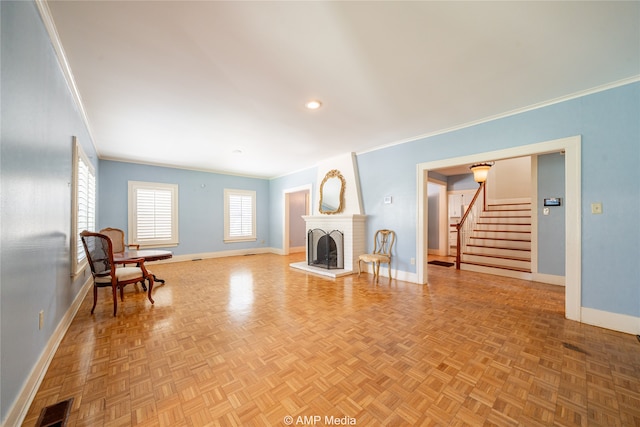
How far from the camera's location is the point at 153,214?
20.2ft

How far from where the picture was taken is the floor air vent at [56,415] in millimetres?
1337

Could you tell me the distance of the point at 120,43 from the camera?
1.98 metres

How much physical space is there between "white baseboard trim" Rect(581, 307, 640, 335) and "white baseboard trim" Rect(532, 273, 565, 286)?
1891 millimetres

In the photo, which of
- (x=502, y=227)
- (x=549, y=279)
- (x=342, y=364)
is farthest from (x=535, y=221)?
(x=342, y=364)

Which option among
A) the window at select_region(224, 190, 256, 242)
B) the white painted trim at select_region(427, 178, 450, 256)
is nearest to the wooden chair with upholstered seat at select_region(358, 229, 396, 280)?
the white painted trim at select_region(427, 178, 450, 256)

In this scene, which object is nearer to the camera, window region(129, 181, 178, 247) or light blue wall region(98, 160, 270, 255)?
light blue wall region(98, 160, 270, 255)

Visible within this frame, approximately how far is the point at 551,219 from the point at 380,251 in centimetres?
308

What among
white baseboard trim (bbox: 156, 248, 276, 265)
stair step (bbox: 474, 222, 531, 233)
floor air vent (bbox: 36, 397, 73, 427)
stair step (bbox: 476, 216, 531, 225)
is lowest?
white baseboard trim (bbox: 156, 248, 276, 265)

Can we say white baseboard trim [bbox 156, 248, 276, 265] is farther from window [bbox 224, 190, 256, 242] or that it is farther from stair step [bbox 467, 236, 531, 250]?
stair step [bbox 467, 236, 531, 250]

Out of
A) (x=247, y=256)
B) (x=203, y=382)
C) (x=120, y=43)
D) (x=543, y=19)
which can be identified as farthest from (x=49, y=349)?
(x=247, y=256)

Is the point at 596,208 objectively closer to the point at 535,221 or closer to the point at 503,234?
the point at 535,221

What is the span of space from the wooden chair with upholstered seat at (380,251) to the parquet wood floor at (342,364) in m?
1.14

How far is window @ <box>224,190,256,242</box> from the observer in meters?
7.37

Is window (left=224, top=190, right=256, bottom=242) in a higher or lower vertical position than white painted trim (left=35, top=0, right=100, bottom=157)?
lower
